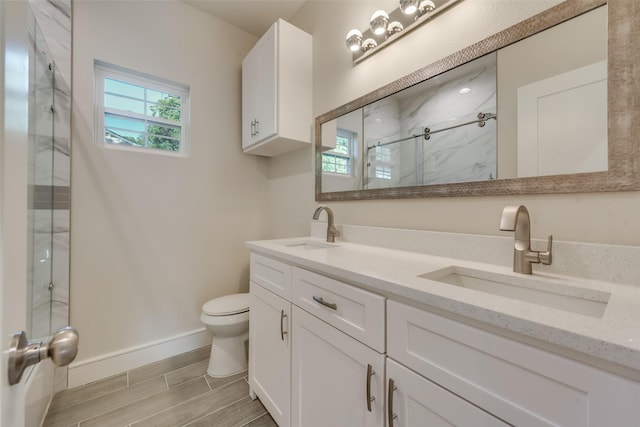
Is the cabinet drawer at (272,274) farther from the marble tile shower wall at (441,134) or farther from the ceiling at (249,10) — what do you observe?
the ceiling at (249,10)

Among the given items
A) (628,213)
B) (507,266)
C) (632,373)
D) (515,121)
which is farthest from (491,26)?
(632,373)

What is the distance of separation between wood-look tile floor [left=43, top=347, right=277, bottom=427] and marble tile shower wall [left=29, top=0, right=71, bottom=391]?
0.24 metres

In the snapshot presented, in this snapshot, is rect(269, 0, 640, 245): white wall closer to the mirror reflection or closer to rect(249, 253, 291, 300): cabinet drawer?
the mirror reflection

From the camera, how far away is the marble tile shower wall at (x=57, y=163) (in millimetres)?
1388

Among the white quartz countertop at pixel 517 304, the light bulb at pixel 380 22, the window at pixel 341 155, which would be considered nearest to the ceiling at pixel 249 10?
the light bulb at pixel 380 22

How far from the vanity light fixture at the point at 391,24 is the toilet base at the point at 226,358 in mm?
2050

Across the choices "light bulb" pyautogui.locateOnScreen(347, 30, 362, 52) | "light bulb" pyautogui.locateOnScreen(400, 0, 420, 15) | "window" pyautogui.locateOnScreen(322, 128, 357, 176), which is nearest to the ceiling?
"light bulb" pyautogui.locateOnScreen(347, 30, 362, 52)

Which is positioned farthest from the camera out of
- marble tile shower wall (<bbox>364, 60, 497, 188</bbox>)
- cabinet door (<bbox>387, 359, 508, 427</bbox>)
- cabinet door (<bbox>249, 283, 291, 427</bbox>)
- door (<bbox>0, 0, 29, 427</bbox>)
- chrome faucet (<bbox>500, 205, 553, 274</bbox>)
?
cabinet door (<bbox>249, 283, 291, 427</bbox>)

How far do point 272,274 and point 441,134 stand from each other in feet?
3.49

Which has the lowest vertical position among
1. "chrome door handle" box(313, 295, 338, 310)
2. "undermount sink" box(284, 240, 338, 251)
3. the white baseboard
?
the white baseboard

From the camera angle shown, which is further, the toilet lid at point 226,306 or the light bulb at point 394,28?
the toilet lid at point 226,306

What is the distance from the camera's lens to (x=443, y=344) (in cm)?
61

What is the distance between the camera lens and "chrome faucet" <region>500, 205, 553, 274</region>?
31.3 inches

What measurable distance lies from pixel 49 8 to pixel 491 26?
2.36m
